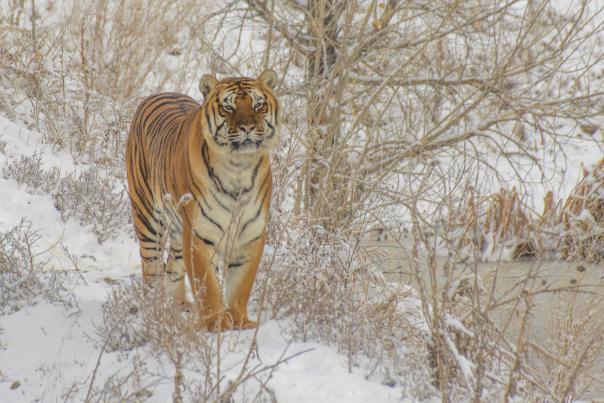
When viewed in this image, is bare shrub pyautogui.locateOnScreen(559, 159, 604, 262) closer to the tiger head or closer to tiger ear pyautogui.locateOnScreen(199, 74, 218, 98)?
the tiger head

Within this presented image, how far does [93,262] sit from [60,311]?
1.66 metres

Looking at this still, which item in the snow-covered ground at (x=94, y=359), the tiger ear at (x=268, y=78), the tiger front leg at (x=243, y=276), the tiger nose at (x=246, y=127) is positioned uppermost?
the tiger ear at (x=268, y=78)

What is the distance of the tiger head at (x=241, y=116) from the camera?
426cm

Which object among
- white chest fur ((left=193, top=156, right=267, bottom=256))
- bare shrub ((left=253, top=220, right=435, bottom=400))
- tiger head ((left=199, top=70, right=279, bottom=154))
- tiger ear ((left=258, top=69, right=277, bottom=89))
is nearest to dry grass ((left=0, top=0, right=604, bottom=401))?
bare shrub ((left=253, top=220, right=435, bottom=400))

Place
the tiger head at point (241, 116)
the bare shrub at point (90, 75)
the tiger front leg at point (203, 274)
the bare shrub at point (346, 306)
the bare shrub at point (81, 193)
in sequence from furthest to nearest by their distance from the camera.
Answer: the bare shrub at point (90, 75)
the bare shrub at point (81, 193)
the tiger front leg at point (203, 274)
the tiger head at point (241, 116)
the bare shrub at point (346, 306)

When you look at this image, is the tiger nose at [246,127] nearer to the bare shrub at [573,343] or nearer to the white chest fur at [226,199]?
the white chest fur at [226,199]

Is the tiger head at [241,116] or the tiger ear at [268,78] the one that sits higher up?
the tiger ear at [268,78]

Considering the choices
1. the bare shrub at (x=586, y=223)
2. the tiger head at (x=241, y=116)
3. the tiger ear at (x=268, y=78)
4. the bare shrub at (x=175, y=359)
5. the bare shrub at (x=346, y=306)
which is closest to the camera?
the bare shrub at (x=175, y=359)

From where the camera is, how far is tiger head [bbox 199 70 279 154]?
4.26m

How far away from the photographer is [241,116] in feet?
14.0

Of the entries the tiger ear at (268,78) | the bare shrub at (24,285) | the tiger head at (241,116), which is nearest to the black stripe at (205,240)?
the tiger head at (241,116)

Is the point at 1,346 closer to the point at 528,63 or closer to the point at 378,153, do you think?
the point at 378,153

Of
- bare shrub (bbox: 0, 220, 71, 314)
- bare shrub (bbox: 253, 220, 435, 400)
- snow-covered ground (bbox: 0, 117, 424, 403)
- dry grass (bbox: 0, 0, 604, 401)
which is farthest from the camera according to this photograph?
bare shrub (bbox: 0, 220, 71, 314)

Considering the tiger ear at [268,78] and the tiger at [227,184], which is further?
the tiger ear at [268,78]
